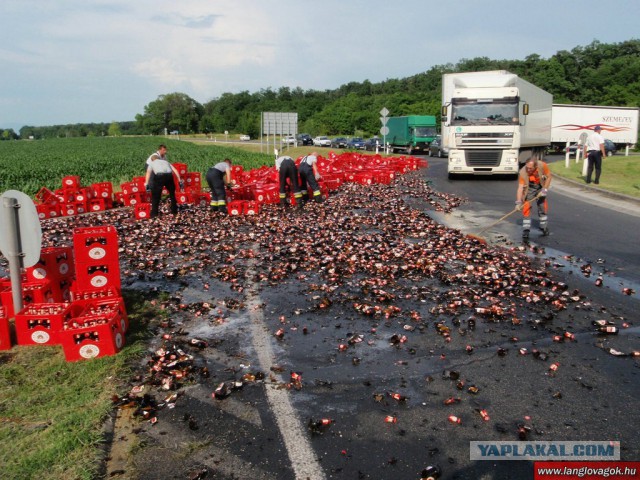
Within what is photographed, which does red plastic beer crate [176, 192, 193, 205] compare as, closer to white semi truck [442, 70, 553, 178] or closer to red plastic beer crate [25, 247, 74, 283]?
red plastic beer crate [25, 247, 74, 283]

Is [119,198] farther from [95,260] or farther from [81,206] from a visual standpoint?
[95,260]

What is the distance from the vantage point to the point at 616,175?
24922mm

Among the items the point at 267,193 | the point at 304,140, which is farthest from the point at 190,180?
the point at 304,140

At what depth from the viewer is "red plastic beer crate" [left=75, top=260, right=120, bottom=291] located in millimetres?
7117

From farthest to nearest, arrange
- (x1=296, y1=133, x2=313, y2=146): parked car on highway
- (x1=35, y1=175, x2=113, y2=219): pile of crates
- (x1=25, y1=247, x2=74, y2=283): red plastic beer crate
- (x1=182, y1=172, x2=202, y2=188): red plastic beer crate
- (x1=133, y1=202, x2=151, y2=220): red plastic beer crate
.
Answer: (x1=296, y1=133, x2=313, y2=146): parked car on highway → (x1=182, y1=172, x2=202, y2=188): red plastic beer crate → (x1=35, y1=175, x2=113, y2=219): pile of crates → (x1=133, y1=202, x2=151, y2=220): red plastic beer crate → (x1=25, y1=247, x2=74, y2=283): red plastic beer crate

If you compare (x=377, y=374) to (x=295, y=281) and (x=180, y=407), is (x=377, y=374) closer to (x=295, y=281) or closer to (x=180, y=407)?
(x=180, y=407)

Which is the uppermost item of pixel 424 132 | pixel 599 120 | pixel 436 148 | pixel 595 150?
pixel 599 120

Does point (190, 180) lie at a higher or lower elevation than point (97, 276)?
higher

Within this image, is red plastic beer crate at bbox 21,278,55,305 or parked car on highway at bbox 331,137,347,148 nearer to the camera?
red plastic beer crate at bbox 21,278,55,305

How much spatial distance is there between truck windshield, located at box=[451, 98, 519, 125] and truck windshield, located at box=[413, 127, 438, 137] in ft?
81.1

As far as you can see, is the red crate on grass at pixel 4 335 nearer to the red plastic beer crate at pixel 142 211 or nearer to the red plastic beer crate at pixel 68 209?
the red plastic beer crate at pixel 142 211

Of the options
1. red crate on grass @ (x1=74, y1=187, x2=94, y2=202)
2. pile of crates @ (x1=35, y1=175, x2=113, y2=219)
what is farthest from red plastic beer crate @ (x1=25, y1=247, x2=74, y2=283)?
red crate on grass @ (x1=74, y1=187, x2=94, y2=202)

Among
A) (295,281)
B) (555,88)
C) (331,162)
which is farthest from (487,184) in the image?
(555,88)

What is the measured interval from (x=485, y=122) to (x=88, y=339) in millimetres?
20295
